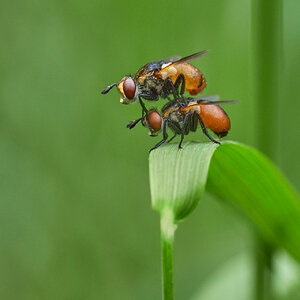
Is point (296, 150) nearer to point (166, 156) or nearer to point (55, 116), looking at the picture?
point (55, 116)

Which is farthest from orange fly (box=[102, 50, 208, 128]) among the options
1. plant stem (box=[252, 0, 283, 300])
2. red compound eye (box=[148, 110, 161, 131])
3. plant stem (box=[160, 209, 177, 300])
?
plant stem (box=[160, 209, 177, 300])

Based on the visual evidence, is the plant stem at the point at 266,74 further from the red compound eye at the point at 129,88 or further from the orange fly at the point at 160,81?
the red compound eye at the point at 129,88

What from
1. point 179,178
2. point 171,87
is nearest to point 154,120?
point 171,87

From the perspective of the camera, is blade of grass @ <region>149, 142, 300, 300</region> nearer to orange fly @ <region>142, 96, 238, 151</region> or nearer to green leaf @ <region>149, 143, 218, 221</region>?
green leaf @ <region>149, 143, 218, 221</region>

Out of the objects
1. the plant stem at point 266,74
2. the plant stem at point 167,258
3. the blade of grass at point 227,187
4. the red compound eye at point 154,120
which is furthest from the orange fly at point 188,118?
the plant stem at point 167,258

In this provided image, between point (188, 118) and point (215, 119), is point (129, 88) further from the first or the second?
point (215, 119)

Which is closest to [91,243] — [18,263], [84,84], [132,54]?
[18,263]
